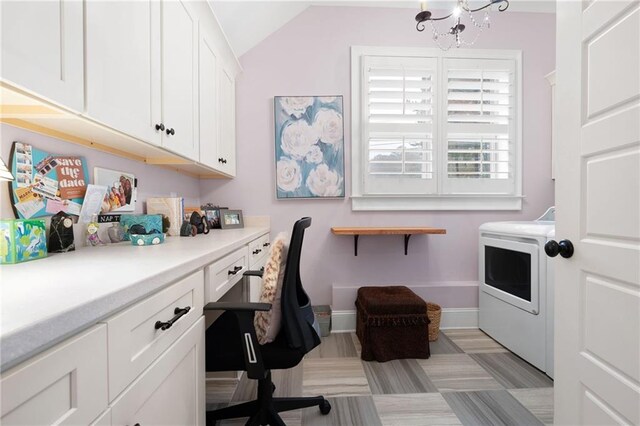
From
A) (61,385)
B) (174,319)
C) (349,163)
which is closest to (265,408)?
(174,319)

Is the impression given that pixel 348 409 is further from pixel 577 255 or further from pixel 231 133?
pixel 231 133

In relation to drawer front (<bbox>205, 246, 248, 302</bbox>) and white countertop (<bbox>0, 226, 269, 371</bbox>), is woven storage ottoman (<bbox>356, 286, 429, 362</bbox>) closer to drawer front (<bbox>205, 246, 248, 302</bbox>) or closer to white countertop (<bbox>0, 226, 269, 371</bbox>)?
drawer front (<bbox>205, 246, 248, 302</bbox>)

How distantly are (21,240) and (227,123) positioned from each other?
163 cm

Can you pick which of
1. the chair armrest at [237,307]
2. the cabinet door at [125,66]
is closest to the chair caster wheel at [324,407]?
the chair armrest at [237,307]

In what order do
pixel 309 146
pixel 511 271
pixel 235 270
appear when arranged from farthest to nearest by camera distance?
pixel 309 146 < pixel 511 271 < pixel 235 270

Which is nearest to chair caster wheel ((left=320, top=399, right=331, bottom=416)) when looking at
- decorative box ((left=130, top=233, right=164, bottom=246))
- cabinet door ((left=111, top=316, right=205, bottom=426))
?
cabinet door ((left=111, top=316, right=205, bottom=426))

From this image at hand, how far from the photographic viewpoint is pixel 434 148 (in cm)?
257

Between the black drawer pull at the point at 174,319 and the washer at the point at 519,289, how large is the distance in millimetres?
2067

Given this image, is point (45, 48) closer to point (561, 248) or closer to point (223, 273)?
point (223, 273)

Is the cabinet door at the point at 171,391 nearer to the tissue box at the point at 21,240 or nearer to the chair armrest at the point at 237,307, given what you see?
the chair armrest at the point at 237,307

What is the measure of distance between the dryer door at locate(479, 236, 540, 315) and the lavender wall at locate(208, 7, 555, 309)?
8.3 inches

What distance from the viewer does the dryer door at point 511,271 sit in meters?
1.90

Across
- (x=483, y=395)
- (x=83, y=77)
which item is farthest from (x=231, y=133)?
(x=483, y=395)

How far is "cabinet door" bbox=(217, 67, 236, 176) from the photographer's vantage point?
6.95ft
